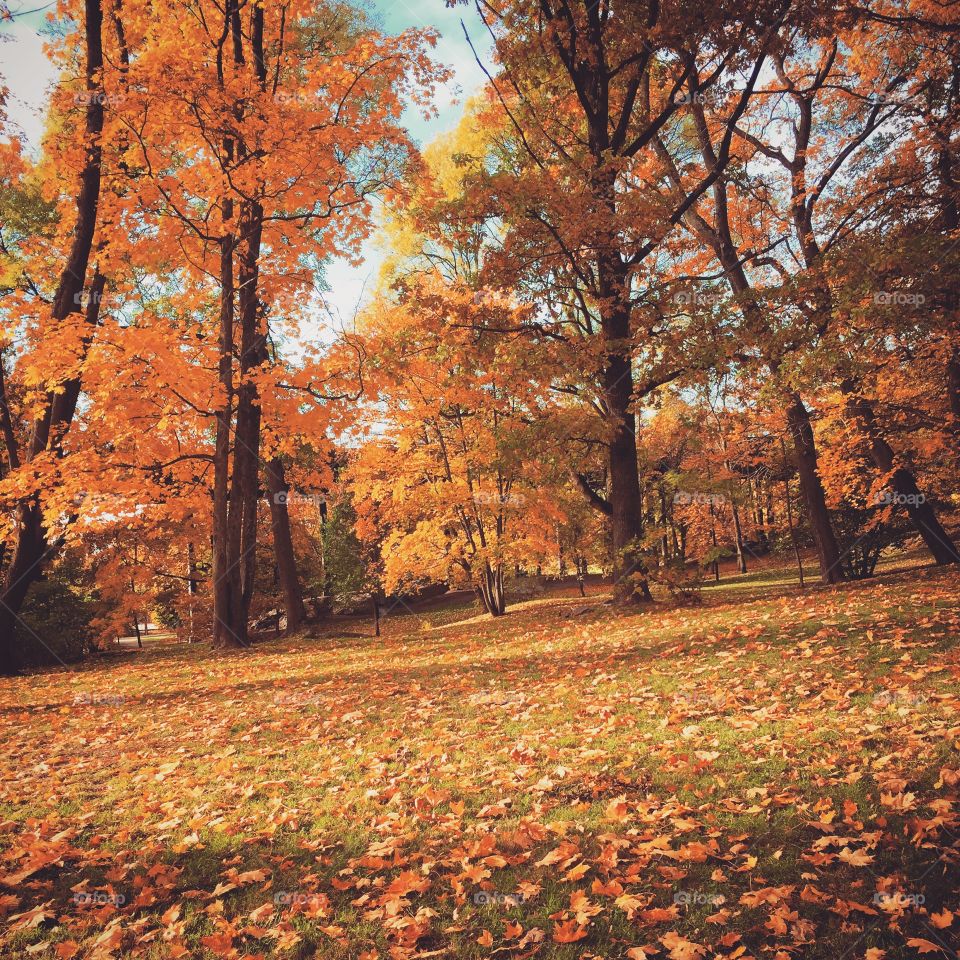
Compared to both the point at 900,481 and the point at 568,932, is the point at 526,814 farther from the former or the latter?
the point at 900,481

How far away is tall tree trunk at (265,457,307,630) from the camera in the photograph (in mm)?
19125

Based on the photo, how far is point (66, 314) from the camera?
36.7 ft

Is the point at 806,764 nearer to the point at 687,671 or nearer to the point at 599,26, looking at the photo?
the point at 687,671

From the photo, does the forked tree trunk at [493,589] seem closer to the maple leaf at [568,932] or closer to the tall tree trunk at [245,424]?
the tall tree trunk at [245,424]

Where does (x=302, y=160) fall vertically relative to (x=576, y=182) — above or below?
above

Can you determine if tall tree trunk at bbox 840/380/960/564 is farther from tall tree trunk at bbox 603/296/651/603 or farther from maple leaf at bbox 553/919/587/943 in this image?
maple leaf at bbox 553/919/587/943

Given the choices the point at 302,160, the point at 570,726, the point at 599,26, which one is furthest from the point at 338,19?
the point at 570,726

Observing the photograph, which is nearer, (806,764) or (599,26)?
(806,764)

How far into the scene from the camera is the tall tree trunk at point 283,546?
1912 cm

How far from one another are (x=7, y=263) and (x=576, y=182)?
1231 cm

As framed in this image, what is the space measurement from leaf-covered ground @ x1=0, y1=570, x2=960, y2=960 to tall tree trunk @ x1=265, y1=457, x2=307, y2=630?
11.4 metres

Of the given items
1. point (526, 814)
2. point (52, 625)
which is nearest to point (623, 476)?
point (526, 814)

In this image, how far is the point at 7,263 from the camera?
13477 millimetres

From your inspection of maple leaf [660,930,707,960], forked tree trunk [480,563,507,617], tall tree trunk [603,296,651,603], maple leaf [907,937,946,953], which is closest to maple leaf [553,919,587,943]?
maple leaf [660,930,707,960]
